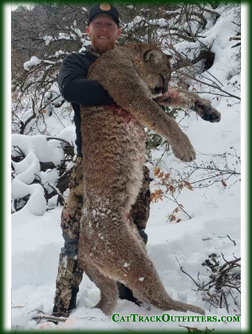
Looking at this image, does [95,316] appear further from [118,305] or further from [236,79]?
[236,79]

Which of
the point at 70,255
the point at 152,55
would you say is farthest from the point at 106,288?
the point at 152,55

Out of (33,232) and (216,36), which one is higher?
(216,36)

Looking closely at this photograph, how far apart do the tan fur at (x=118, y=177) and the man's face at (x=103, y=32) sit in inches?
6.8

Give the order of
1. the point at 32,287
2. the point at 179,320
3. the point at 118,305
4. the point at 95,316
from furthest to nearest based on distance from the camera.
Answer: the point at 32,287 < the point at 118,305 < the point at 95,316 < the point at 179,320

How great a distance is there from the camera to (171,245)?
3.89m

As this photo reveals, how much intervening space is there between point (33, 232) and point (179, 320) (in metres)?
3.42

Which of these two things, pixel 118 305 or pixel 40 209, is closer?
pixel 118 305

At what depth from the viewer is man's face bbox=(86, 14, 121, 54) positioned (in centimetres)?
282

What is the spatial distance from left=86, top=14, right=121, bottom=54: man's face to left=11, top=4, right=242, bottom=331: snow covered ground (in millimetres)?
2314

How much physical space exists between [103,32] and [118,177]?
132cm

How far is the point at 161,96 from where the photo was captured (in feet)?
10.2

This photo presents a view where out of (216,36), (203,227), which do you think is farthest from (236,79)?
(203,227)

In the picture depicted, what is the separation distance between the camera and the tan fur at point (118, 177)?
93.8 inches

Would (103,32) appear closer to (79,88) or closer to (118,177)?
(79,88)
